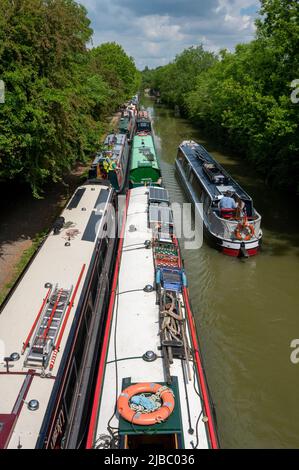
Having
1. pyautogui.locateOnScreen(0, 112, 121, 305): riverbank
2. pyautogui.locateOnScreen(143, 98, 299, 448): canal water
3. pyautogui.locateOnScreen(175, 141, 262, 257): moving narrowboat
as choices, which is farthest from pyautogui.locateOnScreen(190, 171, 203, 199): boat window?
pyautogui.locateOnScreen(0, 112, 121, 305): riverbank

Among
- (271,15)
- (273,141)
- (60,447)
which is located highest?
(271,15)

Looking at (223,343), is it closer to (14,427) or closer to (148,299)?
(148,299)

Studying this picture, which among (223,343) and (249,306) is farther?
(249,306)

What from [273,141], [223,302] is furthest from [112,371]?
[273,141]

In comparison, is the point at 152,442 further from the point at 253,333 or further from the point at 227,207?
the point at 227,207

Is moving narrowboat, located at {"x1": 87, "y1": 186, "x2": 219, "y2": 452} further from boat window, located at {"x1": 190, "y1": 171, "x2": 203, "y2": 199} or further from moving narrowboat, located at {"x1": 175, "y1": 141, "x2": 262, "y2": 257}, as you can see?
boat window, located at {"x1": 190, "y1": 171, "x2": 203, "y2": 199}

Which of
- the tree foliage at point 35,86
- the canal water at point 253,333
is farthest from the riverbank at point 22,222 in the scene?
the canal water at point 253,333
